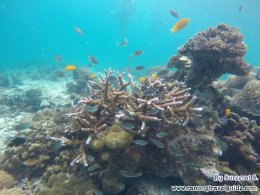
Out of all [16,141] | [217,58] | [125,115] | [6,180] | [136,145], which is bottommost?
[6,180]

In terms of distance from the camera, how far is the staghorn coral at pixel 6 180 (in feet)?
18.2

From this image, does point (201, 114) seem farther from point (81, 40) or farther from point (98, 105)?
point (81, 40)

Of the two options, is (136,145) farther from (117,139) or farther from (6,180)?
(6,180)

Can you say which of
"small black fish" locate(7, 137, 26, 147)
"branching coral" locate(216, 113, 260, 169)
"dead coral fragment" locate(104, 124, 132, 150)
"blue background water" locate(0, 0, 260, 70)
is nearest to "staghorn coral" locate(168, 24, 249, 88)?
"branching coral" locate(216, 113, 260, 169)

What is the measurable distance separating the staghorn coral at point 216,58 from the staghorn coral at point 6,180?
5754 millimetres

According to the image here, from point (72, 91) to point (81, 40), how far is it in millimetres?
136568

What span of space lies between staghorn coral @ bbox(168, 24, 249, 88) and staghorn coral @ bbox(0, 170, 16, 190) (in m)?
5.75

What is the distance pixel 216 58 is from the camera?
7.02 m

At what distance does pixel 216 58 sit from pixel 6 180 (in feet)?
21.6

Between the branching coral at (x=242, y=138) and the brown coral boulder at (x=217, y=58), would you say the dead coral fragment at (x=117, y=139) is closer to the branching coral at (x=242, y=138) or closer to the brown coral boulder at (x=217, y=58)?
the branching coral at (x=242, y=138)

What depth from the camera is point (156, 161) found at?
4941mm

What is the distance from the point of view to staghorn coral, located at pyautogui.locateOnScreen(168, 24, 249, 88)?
6922mm

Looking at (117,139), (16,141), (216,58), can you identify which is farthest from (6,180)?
(216,58)

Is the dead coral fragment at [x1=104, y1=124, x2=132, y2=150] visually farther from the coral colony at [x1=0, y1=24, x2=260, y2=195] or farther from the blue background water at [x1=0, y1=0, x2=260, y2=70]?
the blue background water at [x1=0, y1=0, x2=260, y2=70]
